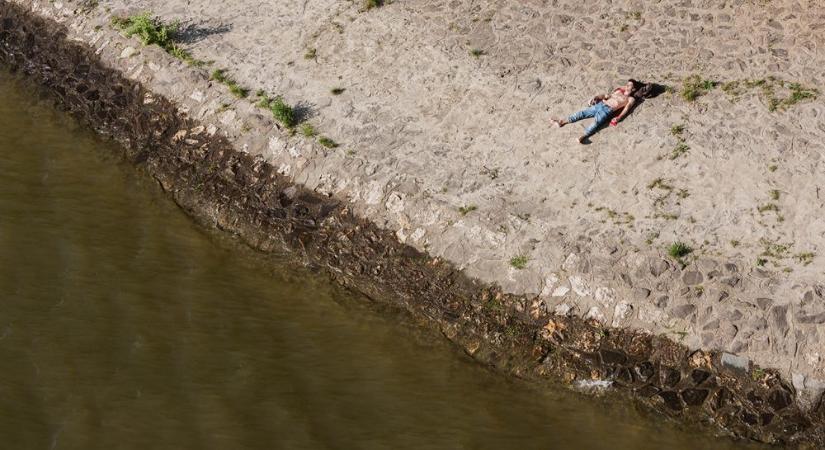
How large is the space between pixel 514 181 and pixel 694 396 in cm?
468

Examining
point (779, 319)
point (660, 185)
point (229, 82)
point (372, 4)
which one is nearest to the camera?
point (779, 319)

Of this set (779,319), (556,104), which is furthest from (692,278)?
(556,104)

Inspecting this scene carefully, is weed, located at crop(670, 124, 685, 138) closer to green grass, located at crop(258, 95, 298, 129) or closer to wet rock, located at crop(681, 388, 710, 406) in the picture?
wet rock, located at crop(681, 388, 710, 406)

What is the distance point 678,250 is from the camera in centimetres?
1325

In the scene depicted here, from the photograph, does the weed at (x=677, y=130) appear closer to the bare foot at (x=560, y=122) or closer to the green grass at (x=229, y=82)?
the bare foot at (x=560, y=122)

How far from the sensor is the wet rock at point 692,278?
1303 centimetres

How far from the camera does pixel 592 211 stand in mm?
14141

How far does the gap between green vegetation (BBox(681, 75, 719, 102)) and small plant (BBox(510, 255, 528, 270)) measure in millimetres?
4598

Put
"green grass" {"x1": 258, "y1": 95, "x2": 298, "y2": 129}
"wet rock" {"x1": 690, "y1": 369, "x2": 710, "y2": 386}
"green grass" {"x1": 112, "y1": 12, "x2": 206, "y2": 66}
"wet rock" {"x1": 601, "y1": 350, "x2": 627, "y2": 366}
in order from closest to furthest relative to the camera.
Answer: "wet rock" {"x1": 690, "y1": 369, "x2": 710, "y2": 386} < "wet rock" {"x1": 601, "y1": 350, "x2": 627, "y2": 366} < "green grass" {"x1": 258, "y1": 95, "x2": 298, "y2": 129} < "green grass" {"x1": 112, "y1": 12, "x2": 206, "y2": 66}

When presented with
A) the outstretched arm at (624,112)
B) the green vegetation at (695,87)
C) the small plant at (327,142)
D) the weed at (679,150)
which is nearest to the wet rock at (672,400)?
the weed at (679,150)

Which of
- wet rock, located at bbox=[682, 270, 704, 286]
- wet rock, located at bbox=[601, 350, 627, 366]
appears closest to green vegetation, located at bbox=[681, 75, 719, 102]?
wet rock, located at bbox=[682, 270, 704, 286]

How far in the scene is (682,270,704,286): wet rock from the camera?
13.0 metres

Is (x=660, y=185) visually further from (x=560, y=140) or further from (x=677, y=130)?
(x=560, y=140)

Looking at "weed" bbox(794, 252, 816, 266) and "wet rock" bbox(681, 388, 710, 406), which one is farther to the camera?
"weed" bbox(794, 252, 816, 266)
